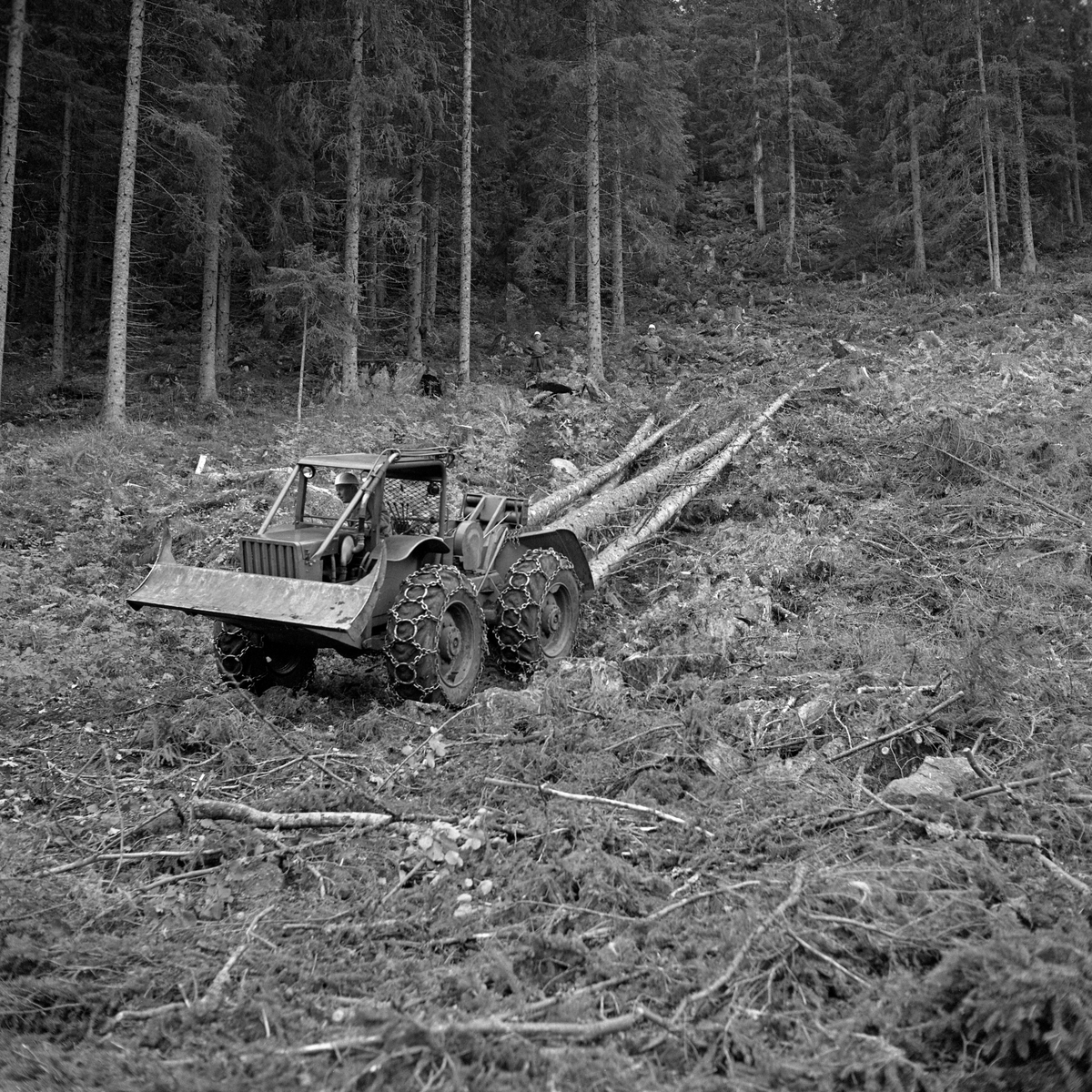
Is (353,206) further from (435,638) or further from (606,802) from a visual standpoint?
(606,802)

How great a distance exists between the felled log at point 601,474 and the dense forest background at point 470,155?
576 centimetres

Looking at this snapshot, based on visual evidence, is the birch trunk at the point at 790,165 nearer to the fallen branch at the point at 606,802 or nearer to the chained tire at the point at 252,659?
the chained tire at the point at 252,659

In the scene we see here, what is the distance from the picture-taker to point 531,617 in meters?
8.22

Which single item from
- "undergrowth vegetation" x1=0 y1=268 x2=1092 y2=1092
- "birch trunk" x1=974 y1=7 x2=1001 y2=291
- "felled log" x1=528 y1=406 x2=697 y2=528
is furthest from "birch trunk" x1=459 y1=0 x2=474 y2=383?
"birch trunk" x1=974 y1=7 x2=1001 y2=291

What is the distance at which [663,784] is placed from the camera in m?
5.08

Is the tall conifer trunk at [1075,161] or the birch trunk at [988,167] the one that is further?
the tall conifer trunk at [1075,161]

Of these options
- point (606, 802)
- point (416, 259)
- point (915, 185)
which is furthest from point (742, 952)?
point (915, 185)

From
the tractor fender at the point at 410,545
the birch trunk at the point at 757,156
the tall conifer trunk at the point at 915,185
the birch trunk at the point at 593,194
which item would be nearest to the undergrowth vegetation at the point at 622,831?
the tractor fender at the point at 410,545

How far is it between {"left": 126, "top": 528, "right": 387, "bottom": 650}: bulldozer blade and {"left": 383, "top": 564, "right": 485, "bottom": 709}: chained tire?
0.99 ft

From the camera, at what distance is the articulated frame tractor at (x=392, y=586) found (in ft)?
21.4

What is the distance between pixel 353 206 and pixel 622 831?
60.3 feet

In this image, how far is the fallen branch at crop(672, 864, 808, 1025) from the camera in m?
3.06

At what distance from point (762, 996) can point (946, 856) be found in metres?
1.21

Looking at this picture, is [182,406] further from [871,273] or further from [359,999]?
[871,273]
